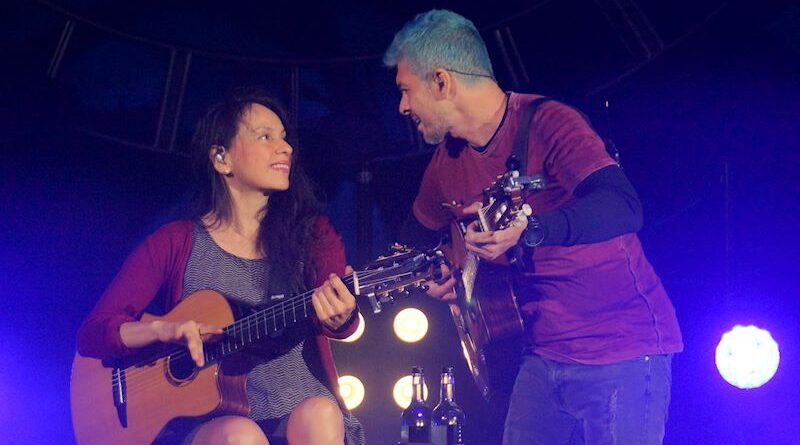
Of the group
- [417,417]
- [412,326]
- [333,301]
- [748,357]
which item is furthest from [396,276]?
[748,357]

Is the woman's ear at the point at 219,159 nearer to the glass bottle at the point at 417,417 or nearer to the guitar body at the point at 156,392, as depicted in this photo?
the guitar body at the point at 156,392

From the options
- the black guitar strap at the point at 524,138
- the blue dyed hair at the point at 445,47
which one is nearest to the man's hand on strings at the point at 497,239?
the black guitar strap at the point at 524,138

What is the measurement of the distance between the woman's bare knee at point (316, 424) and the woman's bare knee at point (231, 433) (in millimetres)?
109

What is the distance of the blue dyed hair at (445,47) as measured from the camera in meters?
3.24

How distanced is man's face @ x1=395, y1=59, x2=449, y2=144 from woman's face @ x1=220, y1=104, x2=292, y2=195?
613 mm

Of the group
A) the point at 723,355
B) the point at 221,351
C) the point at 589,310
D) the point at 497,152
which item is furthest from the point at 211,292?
the point at 723,355

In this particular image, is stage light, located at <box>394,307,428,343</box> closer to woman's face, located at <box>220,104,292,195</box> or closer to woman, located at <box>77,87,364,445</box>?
woman, located at <box>77,87,364,445</box>

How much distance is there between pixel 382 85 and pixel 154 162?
129cm

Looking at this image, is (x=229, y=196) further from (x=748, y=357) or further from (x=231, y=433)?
(x=748, y=357)

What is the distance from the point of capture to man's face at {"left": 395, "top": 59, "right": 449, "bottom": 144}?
3271 mm

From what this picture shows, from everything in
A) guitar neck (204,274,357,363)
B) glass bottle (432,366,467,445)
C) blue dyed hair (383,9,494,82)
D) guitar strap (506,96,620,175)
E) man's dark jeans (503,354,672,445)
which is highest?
blue dyed hair (383,9,494,82)

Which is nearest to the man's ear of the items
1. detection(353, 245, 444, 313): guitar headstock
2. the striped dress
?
detection(353, 245, 444, 313): guitar headstock

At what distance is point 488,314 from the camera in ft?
9.98

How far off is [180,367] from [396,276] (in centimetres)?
96
